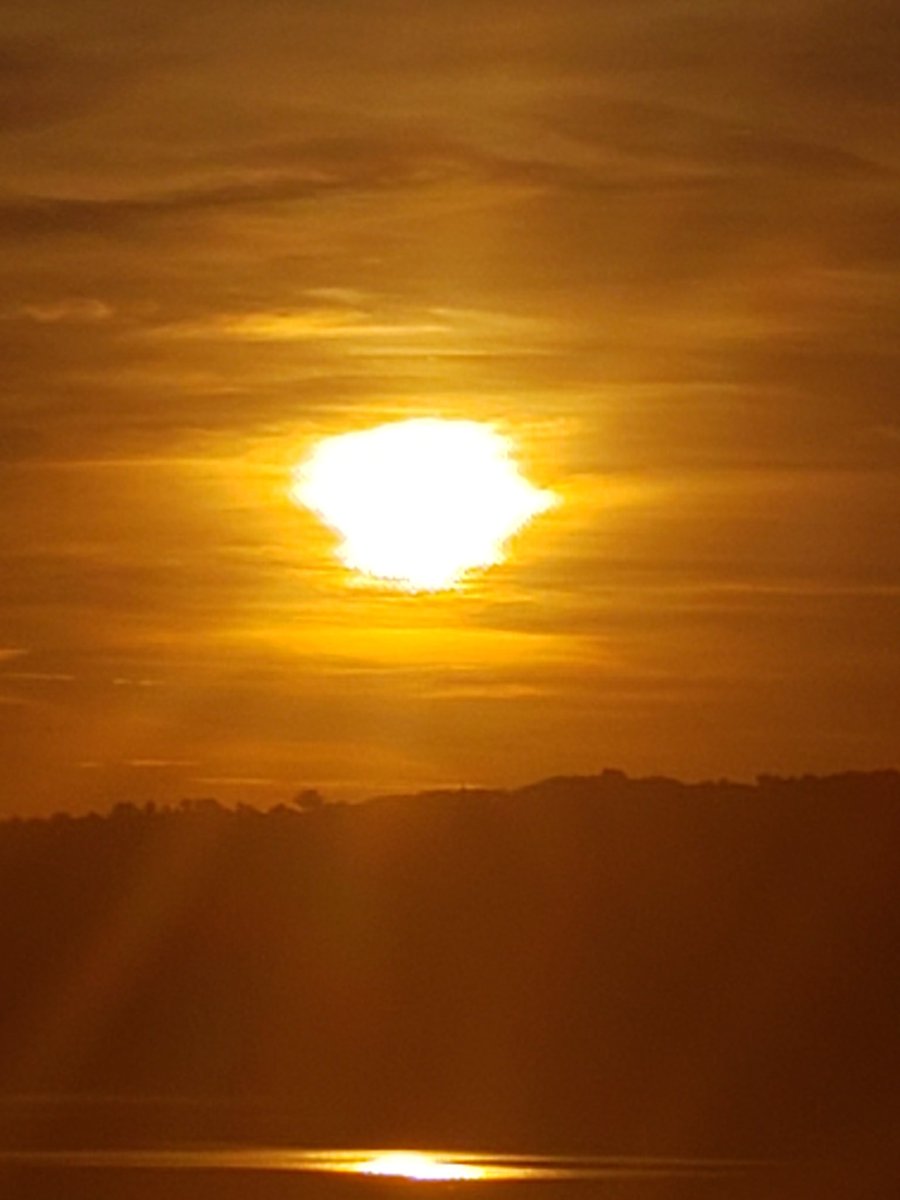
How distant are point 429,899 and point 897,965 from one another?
2612 centimetres

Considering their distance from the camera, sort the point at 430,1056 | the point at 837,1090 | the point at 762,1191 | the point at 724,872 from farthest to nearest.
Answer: the point at 724,872 → the point at 430,1056 → the point at 837,1090 → the point at 762,1191

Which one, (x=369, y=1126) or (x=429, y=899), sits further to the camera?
(x=429, y=899)

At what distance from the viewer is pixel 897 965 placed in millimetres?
87562

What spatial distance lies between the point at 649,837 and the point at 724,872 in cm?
871

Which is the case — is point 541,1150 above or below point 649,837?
below

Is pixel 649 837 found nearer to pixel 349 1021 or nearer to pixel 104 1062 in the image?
pixel 349 1021

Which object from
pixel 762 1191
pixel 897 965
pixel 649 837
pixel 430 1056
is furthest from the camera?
pixel 649 837

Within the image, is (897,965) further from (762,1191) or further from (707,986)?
(762,1191)

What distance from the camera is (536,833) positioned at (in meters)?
119

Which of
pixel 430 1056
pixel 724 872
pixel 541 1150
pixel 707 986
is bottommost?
pixel 541 1150

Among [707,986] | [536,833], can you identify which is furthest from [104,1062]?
[536,833]

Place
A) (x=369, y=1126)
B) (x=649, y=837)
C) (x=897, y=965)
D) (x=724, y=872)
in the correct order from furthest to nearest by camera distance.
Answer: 1. (x=649, y=837)
2. (x=724, y=872)
3. (x=897, y=965)
4. (x=369, y=1126)

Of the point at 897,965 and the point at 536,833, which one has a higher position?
the point at 536,833

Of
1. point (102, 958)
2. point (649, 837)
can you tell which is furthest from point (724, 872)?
point (102, 958)
